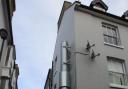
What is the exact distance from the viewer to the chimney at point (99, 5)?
19.4 metres

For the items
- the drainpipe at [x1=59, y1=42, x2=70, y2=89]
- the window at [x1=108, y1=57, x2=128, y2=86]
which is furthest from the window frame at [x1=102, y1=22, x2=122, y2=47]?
the drainpipe at [x1=59, y1=42, x2=70, y2=89]

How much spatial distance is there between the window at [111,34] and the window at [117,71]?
172 cm

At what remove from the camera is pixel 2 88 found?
536 inches

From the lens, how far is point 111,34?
17.8 metres

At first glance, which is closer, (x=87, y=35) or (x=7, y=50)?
(x=7, y=50)

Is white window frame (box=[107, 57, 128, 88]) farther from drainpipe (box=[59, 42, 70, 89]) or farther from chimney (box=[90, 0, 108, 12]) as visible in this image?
chimney (box=[90, 0, 108, 12])

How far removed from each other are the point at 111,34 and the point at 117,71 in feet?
10.7

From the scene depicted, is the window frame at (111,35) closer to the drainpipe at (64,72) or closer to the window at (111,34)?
the window at (111,34)

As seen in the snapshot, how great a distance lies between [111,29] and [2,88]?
918 centimetres

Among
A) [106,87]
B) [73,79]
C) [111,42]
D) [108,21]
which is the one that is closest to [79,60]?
[73,79]

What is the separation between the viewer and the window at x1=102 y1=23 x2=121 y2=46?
17.3 metres

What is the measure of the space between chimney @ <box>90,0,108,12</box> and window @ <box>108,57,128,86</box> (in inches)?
204

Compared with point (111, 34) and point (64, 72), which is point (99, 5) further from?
point (64, 72)

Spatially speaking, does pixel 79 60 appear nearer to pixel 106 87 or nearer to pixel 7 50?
pixel 106 87
